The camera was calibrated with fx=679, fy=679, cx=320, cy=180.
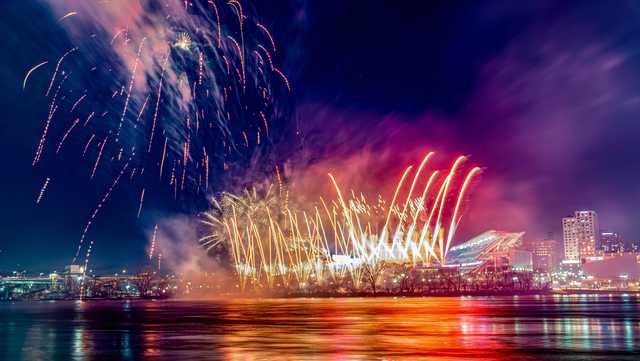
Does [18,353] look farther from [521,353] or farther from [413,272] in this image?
[413,272]

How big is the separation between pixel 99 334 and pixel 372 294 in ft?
314

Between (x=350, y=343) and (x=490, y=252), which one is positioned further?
(x=490, y=252)

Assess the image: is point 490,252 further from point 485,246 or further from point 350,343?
point 350,343

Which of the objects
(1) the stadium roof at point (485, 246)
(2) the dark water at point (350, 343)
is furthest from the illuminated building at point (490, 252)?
(2) the dark water at point (350, 343)

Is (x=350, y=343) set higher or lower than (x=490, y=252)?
lower

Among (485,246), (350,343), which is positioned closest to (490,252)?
(485,246)

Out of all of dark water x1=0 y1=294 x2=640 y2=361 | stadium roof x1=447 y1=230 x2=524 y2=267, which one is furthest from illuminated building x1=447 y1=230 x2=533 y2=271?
dark water x1=0 y1=294 x2=640 y2=361

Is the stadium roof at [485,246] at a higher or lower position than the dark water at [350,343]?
higher

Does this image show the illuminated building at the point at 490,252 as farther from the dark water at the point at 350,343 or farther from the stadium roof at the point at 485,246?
the dark water at the point at 350,343

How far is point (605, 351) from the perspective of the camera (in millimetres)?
24391

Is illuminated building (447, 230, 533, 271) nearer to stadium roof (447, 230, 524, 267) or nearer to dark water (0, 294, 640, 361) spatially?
stadium roof (447, 230, 524, 267)

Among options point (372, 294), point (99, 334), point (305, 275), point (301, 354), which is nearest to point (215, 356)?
point (301, 354)

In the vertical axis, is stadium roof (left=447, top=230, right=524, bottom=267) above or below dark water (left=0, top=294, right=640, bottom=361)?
above

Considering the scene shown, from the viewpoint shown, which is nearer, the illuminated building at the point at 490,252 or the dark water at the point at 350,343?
the dark water at the point at 350,343
